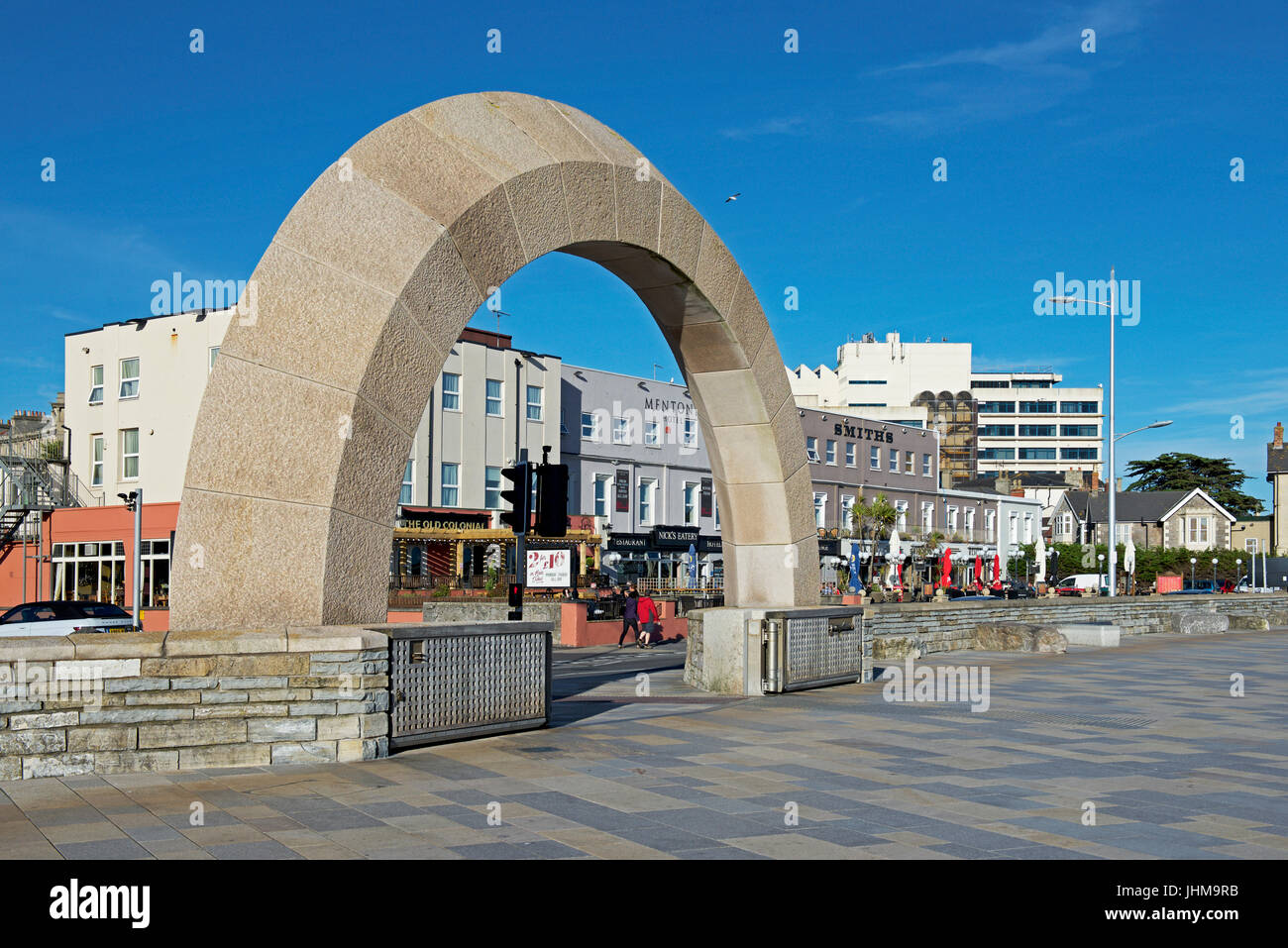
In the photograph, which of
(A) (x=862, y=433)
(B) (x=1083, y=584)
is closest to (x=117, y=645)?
(A) (x=862, y=433)

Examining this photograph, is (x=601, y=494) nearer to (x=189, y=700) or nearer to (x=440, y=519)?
(x=440, y=519)

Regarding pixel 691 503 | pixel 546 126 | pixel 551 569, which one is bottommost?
pixel 551 569

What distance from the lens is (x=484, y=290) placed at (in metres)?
11.7

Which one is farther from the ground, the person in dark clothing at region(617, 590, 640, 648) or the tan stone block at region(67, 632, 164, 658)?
the tan stone block at region(67, 632, 164, 658)

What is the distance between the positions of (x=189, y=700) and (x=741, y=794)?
4.35 m

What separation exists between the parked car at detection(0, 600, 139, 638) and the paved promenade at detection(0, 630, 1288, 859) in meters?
14.9

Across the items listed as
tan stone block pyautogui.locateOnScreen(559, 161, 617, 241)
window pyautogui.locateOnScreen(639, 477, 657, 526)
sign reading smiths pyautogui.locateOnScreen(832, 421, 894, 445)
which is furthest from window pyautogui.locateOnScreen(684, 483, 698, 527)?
tan stone block pyautogui.locateOnScreen(559, 161, 617, 241)

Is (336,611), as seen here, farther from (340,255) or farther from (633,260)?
(633,260)

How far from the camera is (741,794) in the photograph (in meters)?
8.91

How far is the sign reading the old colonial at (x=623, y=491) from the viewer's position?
53.8 metres

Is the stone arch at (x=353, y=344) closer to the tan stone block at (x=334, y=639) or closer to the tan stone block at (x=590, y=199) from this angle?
the tan stone block at (x=590, y=199)

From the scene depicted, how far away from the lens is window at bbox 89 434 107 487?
46.1 meters

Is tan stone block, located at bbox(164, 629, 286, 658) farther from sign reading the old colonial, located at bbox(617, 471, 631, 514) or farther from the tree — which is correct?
the tree
